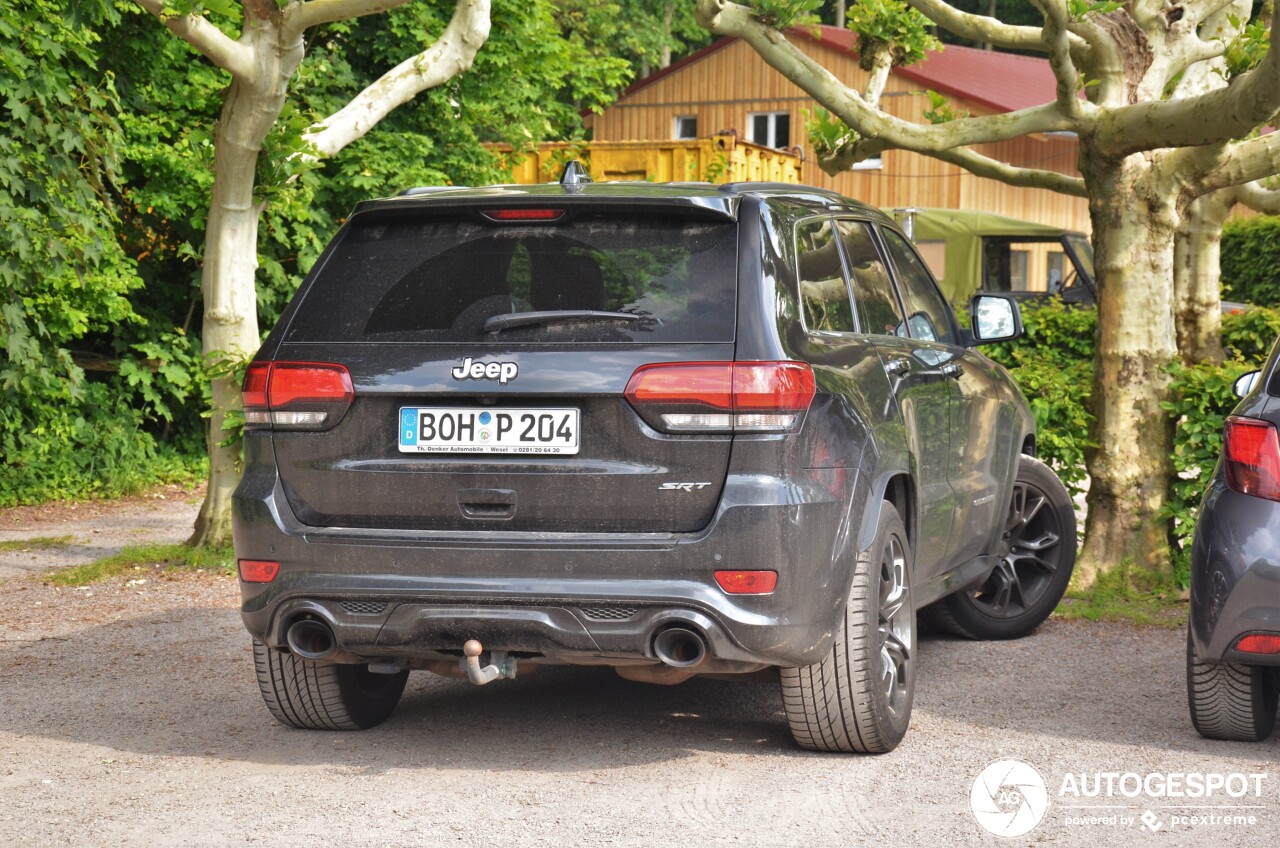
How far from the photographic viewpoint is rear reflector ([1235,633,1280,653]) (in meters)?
5.21

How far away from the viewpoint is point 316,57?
51.1 feet

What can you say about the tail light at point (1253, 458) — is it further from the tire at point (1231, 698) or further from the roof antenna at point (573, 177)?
the roof antenna at point (573, 177)

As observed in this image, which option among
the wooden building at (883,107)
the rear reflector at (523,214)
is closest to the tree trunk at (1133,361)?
the rear reflector at (523,214)

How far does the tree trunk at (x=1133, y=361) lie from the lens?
8641mm

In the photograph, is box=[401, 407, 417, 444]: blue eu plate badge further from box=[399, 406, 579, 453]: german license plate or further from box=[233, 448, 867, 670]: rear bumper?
Answer: box=[233, 448, 867, 670]: rear bumper

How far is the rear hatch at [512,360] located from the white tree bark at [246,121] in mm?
4125

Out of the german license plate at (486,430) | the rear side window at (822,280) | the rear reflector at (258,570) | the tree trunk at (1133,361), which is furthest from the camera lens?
the tree trunk at (1133,361)

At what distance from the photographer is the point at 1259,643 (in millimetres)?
5238

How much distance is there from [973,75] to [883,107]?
4007 mm

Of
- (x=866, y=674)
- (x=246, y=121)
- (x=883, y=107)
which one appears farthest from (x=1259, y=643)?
(x=883, y=107)

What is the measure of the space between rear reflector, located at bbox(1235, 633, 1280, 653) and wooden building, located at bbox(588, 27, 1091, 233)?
34.3 m

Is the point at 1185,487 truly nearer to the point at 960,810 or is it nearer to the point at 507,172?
the point at 960,810

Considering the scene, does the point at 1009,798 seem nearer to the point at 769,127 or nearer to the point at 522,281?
the point at 522,281

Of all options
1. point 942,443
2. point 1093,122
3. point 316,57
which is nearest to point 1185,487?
point 1093,122
